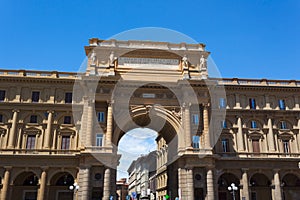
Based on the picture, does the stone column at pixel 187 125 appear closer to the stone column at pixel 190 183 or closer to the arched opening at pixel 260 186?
the stone column at pixel 190 183

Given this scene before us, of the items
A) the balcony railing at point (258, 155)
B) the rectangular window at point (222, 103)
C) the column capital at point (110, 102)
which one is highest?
the rectangular window at point (222, 103)

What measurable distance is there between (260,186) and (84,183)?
2572 cm

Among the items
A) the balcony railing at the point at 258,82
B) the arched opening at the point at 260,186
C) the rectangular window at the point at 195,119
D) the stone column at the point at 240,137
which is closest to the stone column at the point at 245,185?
the arched opening at the point at 260,186

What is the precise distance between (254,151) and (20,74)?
36.5 metres

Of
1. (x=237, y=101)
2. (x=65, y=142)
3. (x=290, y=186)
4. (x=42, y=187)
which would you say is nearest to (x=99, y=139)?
(x=65, y=142)

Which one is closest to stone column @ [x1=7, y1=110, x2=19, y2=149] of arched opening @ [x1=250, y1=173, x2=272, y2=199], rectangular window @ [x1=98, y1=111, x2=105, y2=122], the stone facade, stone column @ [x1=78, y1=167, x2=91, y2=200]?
the stone facade

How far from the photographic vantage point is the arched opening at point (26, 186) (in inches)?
1626

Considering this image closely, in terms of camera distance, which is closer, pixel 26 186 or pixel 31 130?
pixel 26 186

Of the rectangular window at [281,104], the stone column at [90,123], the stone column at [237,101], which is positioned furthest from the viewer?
the rectangular window at [281,104]

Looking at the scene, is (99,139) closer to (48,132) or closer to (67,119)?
(67,119)

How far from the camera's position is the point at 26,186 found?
41844mm

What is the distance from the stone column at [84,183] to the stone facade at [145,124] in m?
0.12

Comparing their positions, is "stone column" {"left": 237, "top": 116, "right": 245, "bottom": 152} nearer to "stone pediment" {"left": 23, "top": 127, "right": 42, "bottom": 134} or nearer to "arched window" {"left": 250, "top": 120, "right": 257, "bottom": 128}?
"arched window" {"left": 250, "top": 120, "right": 257, "bottom": 128}

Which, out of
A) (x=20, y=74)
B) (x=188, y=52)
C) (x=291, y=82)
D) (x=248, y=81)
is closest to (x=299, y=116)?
(x=291, y=82)
